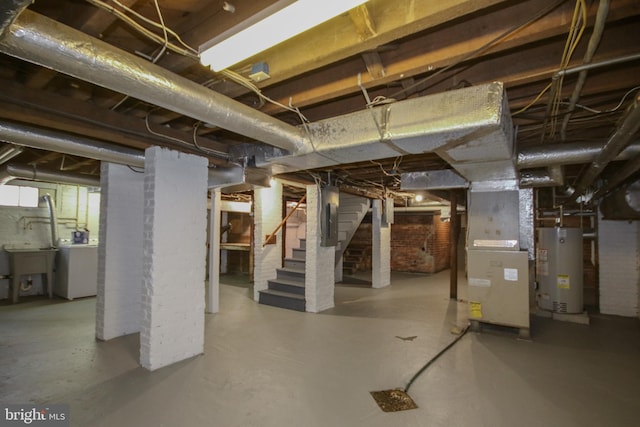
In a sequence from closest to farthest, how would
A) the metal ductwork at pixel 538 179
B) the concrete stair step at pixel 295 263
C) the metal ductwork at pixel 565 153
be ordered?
1. the metal ductwork at pixel 565 153
2. the metal ductwork at pixel 538 179
3. the concrete stair step at pixel 295 263

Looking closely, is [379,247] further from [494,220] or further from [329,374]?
[329,374]

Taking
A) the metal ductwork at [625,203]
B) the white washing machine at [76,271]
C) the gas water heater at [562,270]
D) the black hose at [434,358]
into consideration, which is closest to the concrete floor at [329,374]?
the black hose at [434,358]

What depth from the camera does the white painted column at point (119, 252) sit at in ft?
11.2

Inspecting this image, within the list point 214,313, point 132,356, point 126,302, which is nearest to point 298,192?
point 214,313

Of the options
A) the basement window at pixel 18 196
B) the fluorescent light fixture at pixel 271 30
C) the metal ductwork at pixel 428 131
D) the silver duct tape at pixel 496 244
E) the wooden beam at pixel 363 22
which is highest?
the wooden beam at pixel 363 22

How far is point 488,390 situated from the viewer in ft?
7.76

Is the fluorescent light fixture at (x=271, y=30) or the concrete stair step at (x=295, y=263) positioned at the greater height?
the fluorescent light fixture at (x=271, y=30)

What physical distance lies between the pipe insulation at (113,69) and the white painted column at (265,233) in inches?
132

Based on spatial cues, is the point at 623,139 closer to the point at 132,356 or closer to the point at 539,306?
the point at 539,306

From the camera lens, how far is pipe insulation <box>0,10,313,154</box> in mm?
1101

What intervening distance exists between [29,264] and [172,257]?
13.9 feet

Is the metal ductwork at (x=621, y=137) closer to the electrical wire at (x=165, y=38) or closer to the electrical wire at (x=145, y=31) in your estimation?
the electrical wire at (x=165, y=38)

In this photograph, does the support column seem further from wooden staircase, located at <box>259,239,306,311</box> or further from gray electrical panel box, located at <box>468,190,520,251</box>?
wooden staircase, located at <box>259,239,306,311</box>

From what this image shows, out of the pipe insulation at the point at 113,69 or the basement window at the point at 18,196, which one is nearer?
the pipe insulation at the point at 113,69
